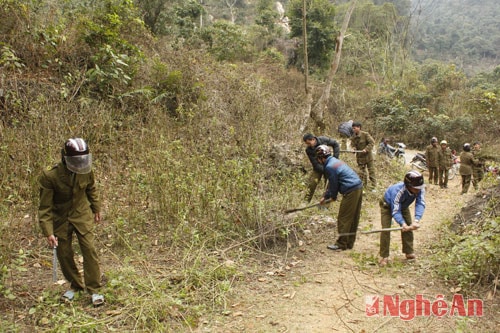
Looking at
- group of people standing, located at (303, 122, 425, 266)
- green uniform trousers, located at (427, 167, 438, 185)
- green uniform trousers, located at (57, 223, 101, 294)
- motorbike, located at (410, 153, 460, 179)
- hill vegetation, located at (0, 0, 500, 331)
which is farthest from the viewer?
motorbike, located at (410, 153, 460, 179)

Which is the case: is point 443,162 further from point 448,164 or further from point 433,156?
point 433,156

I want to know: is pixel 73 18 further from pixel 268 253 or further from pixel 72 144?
pixel 268 253

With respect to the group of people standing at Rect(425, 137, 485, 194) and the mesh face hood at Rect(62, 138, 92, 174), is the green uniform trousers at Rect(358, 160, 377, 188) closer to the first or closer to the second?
the group of people standing at Rect(425, 137, 485, 194)

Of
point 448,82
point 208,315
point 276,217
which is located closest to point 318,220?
point 276,217

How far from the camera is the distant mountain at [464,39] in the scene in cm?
4528

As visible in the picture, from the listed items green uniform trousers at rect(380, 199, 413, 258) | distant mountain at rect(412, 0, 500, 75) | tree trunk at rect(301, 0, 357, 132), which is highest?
distant mountain at rect(412, 0, 500, 75)

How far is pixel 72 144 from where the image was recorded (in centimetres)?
351

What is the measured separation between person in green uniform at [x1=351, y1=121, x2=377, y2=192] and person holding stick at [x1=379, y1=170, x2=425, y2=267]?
354 centimetres

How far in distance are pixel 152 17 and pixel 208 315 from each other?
1279 centimetres

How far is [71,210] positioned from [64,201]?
0.11 metres

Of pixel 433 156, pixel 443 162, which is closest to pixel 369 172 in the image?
pixel 433 156

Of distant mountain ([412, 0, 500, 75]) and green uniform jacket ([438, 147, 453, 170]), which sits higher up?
distant mountain ([412, 0, 500, 75])

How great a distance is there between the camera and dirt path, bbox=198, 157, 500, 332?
3.56 m

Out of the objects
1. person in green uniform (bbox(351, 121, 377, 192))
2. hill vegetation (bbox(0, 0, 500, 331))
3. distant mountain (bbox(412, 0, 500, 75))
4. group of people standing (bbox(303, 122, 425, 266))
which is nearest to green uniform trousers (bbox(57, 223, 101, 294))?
hill vegetation (bbox(0, 0, 500, 331))
